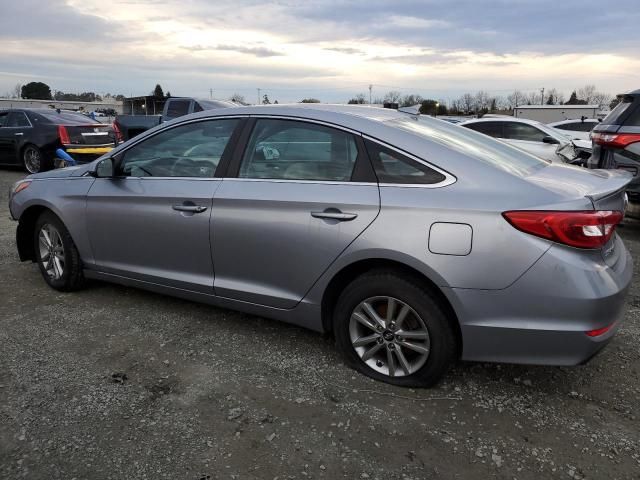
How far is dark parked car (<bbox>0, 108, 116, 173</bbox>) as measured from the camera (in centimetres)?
1171

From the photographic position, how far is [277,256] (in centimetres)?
322

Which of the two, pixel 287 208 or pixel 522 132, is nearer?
pixel 287 208

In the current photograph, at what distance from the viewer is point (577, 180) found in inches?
113

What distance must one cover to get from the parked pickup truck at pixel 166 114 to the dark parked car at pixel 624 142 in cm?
909

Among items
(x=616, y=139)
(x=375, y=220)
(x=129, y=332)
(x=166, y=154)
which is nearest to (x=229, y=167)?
(x=166, y=154)

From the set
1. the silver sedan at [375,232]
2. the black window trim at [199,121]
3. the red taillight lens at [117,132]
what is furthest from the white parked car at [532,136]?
the red taillight lens at [117,132]

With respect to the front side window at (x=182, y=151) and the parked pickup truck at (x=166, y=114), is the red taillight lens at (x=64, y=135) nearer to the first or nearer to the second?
the parked pickup truck at (x=166, y=114)

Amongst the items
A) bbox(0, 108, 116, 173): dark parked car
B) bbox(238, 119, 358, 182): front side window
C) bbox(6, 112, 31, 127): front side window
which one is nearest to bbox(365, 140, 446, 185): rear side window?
bbox(238, 119, 358, 182): front side window

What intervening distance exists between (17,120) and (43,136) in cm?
113

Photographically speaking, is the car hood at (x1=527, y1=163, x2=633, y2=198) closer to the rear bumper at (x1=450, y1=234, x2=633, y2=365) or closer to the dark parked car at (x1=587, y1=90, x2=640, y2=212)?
the rear bumper at (x1=450, y1=234, x2=633, y2=365)

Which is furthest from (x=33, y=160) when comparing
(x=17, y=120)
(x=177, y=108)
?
(x=177, y=108)

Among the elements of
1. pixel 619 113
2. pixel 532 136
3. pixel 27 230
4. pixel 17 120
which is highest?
pixel 619 113

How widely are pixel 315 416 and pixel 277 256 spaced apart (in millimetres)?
968

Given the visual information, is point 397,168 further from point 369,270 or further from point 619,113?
point 619,113
